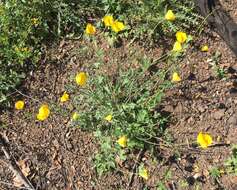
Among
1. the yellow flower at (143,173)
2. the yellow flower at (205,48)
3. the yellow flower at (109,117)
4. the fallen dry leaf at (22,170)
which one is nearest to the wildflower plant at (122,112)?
the yellow flower at (109,117)

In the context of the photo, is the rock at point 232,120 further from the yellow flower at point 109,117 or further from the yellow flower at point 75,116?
the yellow flower at point 75,116

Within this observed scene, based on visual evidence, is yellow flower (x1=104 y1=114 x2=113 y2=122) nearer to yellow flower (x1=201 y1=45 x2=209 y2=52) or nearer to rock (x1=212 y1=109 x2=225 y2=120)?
rock (x1=212 y1=109 x2=225 y2=120)

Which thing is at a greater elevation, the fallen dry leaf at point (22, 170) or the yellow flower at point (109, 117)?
the yellow flower at point (109, 117)

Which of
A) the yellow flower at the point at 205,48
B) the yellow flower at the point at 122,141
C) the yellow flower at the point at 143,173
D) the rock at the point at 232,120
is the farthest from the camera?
the yellow flower at the point at 205,48

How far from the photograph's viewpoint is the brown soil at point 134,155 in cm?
306

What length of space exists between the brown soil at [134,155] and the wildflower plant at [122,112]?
4.1 inches

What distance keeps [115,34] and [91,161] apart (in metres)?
0.99

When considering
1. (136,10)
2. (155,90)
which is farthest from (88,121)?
(136,10)

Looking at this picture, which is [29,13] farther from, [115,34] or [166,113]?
[166,113]

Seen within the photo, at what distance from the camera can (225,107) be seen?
319 cm

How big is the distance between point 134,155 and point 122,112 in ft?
1.03

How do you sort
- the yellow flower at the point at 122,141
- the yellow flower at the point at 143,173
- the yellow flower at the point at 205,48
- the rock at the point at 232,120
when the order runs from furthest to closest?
the yellow flower at the point at 205,48 < the rock at the point at 232,120 < the yellow flower at the point at 143,173 < the yellow flower at the point at 122,141


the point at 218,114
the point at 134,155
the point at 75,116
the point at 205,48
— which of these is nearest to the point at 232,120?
the point at 218,114

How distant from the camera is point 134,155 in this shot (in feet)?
10.2
